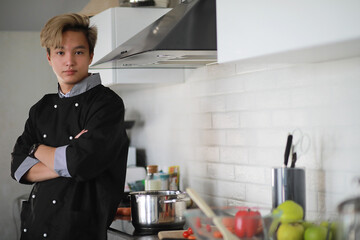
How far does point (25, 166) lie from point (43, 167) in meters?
0.10

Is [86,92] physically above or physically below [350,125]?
above

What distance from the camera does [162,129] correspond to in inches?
151

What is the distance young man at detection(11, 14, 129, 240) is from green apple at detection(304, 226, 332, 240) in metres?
0.94

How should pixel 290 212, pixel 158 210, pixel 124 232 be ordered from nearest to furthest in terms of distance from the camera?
pixel 290 212, pixel 158 210, pixel 124 232

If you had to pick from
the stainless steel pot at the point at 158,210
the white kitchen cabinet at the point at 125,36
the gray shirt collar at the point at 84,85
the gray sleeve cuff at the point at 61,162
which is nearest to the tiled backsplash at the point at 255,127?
the white kitchen cabinet at the point at 125,36

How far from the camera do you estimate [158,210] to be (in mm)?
2629

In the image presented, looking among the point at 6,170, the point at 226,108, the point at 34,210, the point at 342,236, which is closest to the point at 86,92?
the point at 34,210

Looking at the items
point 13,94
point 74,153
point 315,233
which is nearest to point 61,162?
point 74,153

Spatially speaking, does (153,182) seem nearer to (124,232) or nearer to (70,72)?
(124,232)

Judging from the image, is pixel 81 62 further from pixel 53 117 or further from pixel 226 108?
pixel 226 108

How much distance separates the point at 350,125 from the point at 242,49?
1.56ft

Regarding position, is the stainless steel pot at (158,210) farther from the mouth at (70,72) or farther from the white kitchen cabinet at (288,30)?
the white kitchen cabinet at (288,30)

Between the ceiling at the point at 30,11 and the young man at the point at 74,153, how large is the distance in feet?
8.79

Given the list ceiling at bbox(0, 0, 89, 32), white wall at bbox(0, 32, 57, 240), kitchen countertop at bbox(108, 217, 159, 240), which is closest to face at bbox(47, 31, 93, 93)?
kitchen countertop at bbox(108, 217, 159, 240)
